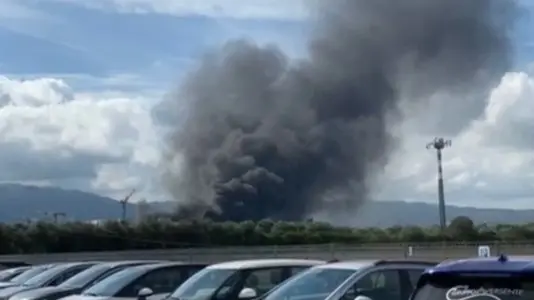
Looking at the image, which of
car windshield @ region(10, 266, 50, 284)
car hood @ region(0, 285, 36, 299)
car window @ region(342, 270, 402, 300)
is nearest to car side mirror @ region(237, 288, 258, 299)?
car window @ region(342, 270, 402, 300)

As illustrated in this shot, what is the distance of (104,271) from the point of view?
21.0m

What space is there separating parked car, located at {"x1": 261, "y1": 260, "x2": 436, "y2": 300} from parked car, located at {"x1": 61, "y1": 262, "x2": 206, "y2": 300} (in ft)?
14.2

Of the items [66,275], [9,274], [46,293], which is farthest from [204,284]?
[9,274]

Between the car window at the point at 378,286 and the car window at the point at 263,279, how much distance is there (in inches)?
107

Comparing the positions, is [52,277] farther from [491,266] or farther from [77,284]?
[491,266]

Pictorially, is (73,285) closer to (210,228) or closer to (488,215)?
(210,228)

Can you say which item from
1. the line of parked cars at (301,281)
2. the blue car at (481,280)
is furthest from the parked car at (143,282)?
the blue car at (481,280)

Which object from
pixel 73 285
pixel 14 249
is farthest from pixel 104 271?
pixel 14 249

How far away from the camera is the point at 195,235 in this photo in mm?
83125

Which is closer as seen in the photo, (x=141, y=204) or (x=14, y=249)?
(x=14, y=249)

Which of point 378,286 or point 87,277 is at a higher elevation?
point 87,277

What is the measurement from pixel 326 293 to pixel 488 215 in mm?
161729

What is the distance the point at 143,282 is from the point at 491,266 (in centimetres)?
1018

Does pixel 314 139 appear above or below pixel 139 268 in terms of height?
above
